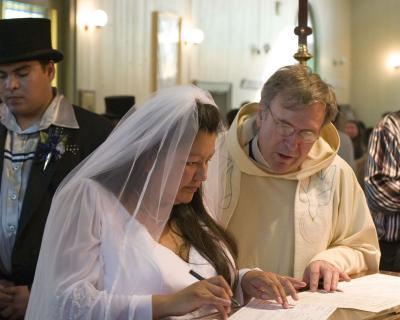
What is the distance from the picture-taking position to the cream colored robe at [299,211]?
2.90 m

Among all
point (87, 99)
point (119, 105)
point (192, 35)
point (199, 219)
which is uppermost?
point (192, 35)

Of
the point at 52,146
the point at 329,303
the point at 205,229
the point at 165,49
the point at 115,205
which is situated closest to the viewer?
the point at 115,205

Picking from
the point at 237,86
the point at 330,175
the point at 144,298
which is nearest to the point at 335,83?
the point at 237,86

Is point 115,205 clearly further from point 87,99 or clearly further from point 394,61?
point 394,61

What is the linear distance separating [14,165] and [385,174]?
5.77 feet

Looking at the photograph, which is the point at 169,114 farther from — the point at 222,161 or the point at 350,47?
the point at 350,47

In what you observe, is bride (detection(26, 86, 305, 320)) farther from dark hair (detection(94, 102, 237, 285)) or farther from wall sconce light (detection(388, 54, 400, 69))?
wall sconce light (detection(388, 54, 400, 69))

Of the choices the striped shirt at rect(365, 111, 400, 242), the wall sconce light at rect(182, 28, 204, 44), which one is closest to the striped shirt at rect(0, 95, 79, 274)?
the striped shirt at rect(365, 111, 400, 242)

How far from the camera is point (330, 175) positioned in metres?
2.98

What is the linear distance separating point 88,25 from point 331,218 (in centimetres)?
767

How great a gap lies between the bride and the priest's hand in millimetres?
148

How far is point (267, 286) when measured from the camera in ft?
7.38

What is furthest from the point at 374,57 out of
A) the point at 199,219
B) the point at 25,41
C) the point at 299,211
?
Answer: the point at 199,219

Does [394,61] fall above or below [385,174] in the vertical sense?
above
